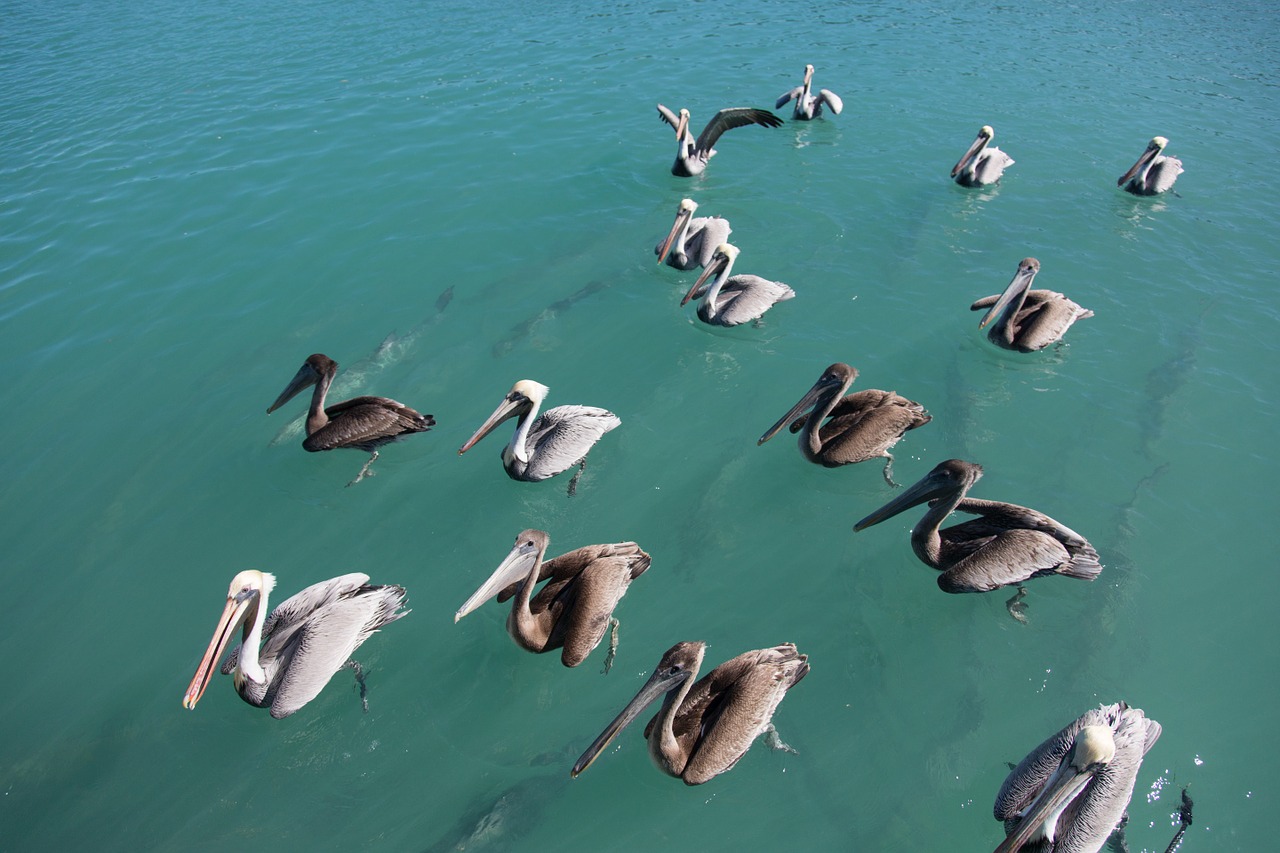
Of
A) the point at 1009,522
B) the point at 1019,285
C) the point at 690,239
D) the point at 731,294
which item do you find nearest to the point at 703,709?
the point at 1009,522

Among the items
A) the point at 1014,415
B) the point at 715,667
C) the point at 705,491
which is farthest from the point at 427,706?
the point at 1014,415

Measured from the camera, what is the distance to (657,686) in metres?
5.05

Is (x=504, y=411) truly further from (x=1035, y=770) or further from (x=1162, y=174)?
(x=1162, y=174)

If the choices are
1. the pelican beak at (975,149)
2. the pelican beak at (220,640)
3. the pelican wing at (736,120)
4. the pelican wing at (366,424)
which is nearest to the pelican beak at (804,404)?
the pelican wing at (366,424)

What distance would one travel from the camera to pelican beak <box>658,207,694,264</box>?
10594mm

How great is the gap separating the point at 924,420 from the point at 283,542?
6460 millimetres

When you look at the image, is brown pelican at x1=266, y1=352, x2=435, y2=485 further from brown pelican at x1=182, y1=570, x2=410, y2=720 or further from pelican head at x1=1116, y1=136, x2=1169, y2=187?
pelican head at x1=1116, y1=136, x2=1169, y2=187

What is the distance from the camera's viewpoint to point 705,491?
761cm

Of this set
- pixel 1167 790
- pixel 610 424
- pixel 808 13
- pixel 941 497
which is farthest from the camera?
pixel 808 13

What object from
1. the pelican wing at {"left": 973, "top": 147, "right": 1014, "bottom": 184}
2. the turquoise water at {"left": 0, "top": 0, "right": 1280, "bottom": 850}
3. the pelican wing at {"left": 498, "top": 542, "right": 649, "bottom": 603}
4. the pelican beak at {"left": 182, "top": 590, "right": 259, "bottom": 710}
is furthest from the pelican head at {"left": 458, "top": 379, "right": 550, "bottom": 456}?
the pelican wing at {"left": 973, "top": 147, "right": 1014, "bottom": 184}

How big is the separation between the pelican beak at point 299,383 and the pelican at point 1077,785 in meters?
7.33

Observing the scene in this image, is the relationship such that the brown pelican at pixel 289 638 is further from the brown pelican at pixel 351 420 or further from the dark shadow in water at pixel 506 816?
the brown pelican at pixel 351 420

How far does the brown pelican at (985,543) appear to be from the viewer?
621 cm

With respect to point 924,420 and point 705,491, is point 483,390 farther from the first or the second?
point 924,420
